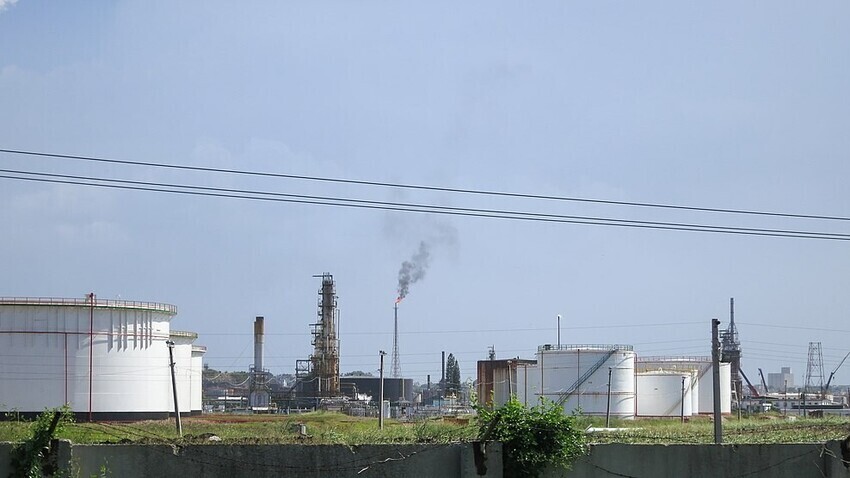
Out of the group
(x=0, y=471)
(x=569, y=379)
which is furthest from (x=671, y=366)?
(x=0, y=471)

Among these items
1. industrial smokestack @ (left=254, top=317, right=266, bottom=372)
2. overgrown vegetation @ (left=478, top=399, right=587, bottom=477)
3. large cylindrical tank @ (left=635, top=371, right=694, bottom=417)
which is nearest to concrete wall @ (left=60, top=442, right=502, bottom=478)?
overgrown vegetation @ (left=478, top=399, right=587, bottom=477)

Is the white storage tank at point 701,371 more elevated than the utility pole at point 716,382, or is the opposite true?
the utility pole at point 716,382

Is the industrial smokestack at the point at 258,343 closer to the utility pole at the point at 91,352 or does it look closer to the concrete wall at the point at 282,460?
the utility pole at the point at 91,352

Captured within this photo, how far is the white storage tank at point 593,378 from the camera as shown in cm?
7469

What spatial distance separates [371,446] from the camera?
1506 cm

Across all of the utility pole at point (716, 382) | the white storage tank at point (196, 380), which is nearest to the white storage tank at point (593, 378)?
the white storage tank at point (196, 380)

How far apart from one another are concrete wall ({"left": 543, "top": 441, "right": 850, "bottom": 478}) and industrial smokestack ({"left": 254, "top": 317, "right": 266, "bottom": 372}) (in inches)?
3462

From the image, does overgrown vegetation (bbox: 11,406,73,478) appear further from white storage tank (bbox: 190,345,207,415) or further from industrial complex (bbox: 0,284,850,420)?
white storage tank (bbox: 190,345,207,415)

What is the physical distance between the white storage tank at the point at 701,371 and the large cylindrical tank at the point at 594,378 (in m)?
13.4

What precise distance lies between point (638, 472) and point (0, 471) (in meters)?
9.52

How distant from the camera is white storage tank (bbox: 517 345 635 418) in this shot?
7469cm

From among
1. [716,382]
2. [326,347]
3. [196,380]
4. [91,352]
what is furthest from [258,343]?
[716,382]

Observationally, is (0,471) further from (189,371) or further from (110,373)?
(189,371)

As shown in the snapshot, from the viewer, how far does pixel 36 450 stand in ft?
46.2
